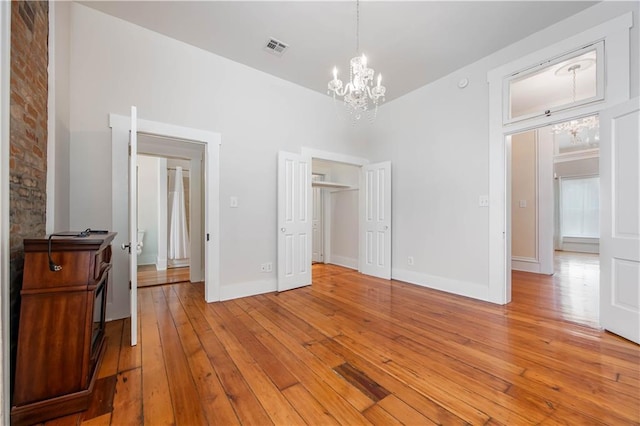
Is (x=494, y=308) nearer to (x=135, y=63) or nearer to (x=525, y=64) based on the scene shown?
(x=525, y=64)

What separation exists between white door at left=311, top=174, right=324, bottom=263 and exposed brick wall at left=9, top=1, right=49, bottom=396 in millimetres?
4618

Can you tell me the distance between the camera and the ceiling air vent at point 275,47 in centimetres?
303

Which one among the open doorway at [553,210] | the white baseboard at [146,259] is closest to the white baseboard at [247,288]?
the white baseboard at [146,259]

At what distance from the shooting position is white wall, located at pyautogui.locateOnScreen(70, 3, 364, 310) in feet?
8.30

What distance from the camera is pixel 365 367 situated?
1814 millimetres

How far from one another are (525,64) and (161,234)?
658cm

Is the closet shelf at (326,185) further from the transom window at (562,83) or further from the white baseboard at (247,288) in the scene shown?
the transom window at (562,83)

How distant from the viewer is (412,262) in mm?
4172

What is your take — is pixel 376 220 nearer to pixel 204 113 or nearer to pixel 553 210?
pixel 204 113

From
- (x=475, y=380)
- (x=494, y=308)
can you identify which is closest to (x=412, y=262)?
(x=494, y=308)

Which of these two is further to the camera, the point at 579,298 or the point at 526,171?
the point at 526,171

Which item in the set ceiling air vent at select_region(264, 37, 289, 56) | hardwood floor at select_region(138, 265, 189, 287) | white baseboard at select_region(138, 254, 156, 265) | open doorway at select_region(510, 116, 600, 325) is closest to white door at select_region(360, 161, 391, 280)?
open doorway at select_region(510, 116, 600, 325)

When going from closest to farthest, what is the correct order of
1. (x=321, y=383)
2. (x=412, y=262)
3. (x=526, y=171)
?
(x=321, y=383), (x=412, y=262), (x=526, y=171)

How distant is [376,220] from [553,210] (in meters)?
3.54
